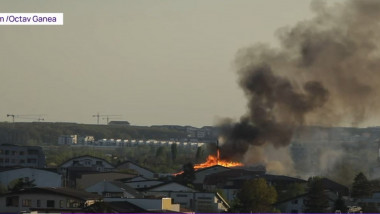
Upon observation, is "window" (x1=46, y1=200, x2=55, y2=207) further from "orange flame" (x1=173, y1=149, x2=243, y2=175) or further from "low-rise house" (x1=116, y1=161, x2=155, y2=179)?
"low-rise house" (x1=116, y1=161, x2=155, y2=179)

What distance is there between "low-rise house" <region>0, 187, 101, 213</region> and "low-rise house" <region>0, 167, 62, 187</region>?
44190 mm

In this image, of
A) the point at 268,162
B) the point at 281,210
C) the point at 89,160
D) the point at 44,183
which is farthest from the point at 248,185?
the point at 268,162

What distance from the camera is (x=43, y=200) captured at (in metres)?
72.6

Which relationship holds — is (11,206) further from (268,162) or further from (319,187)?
(268,162)

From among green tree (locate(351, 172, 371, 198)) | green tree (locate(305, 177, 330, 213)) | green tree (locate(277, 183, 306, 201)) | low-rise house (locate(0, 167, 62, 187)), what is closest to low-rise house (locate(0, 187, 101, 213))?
green tree (locate(305, 177, 330, 213))

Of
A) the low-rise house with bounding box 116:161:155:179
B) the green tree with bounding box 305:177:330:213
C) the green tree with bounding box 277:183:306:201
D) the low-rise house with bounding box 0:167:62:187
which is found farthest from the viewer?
the low-rise house with bounding box 116:161:155:179

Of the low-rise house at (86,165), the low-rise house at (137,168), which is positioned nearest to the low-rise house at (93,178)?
the low-rise house at (86,165)

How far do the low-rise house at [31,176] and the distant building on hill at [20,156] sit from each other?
39.0 meters

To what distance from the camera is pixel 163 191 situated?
102 meters

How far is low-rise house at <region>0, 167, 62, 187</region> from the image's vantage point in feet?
392

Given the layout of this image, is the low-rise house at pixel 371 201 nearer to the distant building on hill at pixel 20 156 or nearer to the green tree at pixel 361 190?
the green tree at pixel 361 190

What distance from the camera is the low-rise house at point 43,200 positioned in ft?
233

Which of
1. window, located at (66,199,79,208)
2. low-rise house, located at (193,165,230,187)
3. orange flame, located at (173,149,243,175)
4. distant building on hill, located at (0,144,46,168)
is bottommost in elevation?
window, located at (66,199,79,208)

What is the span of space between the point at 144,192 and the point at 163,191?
85.6 inches
